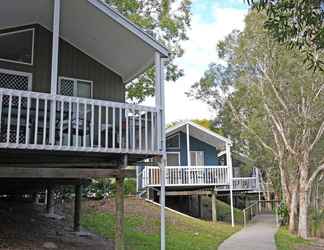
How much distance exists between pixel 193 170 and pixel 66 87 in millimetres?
11970

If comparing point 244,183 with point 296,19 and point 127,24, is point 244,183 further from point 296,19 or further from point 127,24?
point 296,19

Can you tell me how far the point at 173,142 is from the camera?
2716 cm

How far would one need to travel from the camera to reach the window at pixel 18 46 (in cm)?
1197

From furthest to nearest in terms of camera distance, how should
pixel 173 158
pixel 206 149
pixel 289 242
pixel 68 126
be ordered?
pixel 206 149, pixel 173 158, pixel 289 242, pixel 68 126

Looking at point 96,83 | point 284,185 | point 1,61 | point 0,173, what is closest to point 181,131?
point 284,185

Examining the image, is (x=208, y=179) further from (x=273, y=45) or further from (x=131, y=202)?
(x=273, y=45)

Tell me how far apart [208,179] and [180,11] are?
9.28 meters

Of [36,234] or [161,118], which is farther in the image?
[36,234]

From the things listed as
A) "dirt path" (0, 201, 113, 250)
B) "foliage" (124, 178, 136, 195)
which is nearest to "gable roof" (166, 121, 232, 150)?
"foliage" (124, 178, 136, 195)

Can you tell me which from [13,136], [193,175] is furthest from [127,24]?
[193,175]

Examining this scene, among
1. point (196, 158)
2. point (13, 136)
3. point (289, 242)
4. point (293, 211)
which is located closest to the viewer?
point (13, 136)

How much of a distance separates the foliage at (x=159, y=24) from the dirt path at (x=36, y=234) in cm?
723

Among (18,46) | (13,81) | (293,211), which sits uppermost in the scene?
(18,46)

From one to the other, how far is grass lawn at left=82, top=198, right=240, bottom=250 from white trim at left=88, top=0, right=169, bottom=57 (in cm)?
587
